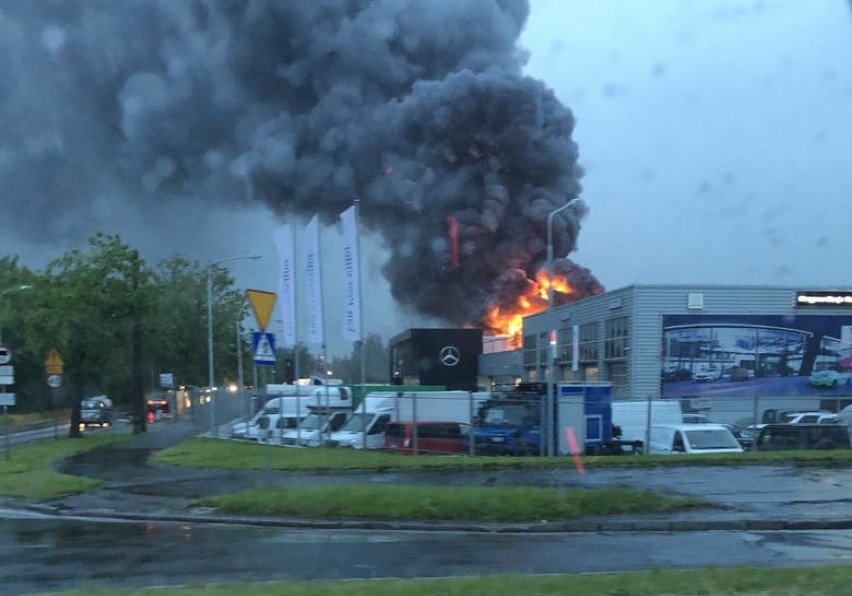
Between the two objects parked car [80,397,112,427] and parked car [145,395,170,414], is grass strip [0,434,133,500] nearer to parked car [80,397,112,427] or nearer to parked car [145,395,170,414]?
parked car [80,397,112,427]

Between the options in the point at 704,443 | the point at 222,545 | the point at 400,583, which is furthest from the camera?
the point at 704,443

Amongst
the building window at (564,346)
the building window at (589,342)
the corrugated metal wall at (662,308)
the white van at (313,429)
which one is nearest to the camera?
the white van at (313,429)

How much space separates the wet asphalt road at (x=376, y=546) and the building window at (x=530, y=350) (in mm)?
35785

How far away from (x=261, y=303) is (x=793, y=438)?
15.3m

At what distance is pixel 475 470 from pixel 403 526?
22.2 ft

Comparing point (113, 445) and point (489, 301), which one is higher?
point (489, 301)

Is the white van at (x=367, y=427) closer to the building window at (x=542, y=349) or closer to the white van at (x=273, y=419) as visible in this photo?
the white van at (x=273, y=419)

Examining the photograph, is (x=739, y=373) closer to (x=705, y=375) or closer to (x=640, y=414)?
(x=705, y=375)

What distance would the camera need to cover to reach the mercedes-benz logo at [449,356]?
52.5 metres

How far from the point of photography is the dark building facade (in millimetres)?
51719

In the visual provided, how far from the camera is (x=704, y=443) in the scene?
72.4 ft

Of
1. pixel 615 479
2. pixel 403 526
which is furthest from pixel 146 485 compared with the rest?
pixel 615 479

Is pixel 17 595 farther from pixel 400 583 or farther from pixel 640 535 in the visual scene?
pixel 640 535

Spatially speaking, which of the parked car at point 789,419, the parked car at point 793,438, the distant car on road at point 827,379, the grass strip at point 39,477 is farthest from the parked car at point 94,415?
Result: the parked car at point 793,438
